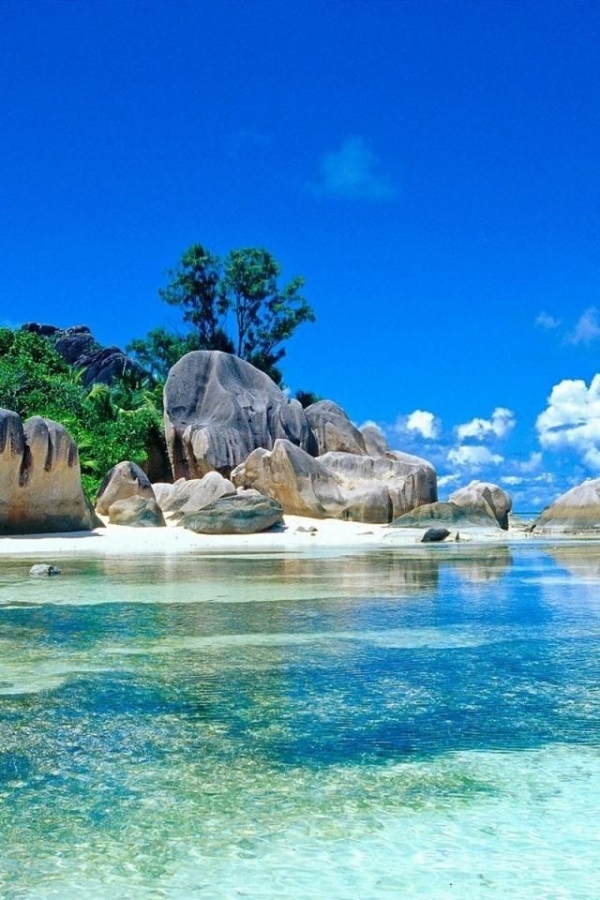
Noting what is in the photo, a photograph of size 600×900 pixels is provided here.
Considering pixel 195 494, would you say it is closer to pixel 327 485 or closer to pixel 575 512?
pixel 327 485

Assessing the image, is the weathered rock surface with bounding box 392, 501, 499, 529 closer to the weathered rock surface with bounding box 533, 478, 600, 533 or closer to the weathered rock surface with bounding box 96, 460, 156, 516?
the weathered rock surface with bounding box 533, 478, 600, 533

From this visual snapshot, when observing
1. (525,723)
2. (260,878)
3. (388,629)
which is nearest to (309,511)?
(388,629)

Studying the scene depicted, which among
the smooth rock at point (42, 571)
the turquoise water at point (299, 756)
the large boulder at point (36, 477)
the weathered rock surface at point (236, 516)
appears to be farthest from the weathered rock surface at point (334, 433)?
the turquoise water at point (299, 756)

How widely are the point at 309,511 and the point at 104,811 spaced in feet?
74.8

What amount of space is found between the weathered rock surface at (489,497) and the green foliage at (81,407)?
10.1m

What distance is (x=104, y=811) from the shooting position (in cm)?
314

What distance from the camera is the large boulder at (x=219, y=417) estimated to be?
95.9 ft

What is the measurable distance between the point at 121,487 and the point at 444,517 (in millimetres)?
8693

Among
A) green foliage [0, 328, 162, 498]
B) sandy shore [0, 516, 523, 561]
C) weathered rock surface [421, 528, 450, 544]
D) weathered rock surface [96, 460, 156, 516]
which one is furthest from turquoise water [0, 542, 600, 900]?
green foliage [0, 328, 162, 498]

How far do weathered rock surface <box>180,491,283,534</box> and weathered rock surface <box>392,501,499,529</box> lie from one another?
160 inches

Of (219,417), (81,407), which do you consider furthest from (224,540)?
(219,417)

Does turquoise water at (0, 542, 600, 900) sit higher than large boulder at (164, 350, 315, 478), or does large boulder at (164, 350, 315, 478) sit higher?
large boulder at (164, 350, 315, 478)

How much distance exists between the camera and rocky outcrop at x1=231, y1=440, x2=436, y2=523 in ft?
85.3

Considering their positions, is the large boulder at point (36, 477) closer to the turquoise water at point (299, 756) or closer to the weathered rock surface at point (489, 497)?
the turquoise water at point (299, 756)
